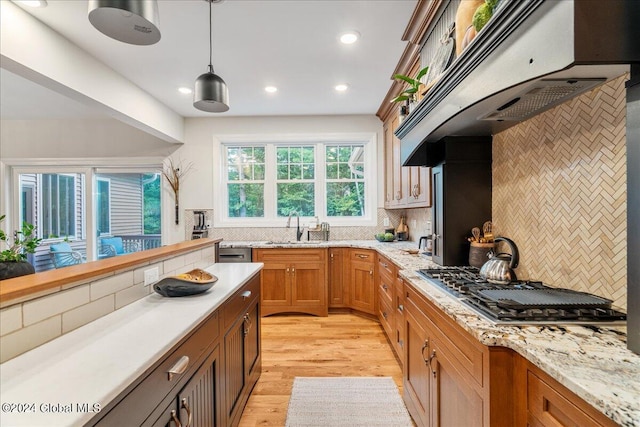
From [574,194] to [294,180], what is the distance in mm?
3670

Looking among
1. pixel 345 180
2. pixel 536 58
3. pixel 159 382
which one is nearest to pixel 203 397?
pixel 159 382

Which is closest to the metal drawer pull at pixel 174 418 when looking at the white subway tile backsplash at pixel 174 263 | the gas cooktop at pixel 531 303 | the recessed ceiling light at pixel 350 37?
the white subway tile backsplash at pixel 174 263

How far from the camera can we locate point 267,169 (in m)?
4.66

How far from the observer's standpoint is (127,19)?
126 cm

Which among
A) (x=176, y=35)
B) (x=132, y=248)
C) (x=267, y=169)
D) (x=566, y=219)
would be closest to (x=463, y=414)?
(x=566, y=219)

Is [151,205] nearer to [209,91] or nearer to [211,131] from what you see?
[211,131]

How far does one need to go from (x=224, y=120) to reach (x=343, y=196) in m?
2.12

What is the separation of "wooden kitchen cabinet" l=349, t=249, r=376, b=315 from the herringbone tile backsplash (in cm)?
191

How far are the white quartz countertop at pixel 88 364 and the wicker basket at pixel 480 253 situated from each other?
1.64 m

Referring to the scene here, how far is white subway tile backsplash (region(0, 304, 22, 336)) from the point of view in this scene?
0.81 metres

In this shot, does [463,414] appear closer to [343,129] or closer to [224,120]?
[343,129]

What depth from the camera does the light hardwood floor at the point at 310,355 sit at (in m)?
2.13

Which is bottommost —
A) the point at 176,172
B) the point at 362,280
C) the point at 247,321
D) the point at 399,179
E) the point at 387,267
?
the point at 362,280

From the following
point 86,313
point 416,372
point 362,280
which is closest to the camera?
point 86,313
